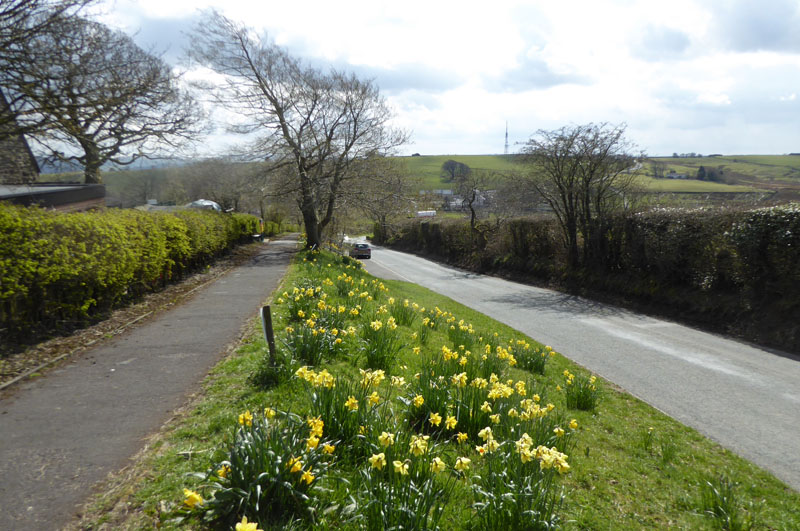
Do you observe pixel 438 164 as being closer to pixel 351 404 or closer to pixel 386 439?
pixel 351 404

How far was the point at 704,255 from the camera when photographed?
487 inches

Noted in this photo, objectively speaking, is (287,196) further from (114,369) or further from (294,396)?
(294,396)

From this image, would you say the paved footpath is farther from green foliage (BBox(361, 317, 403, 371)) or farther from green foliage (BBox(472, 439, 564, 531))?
green foliage (BBox(472, 439, 564, 531))

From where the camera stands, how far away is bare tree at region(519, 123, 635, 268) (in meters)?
17.3

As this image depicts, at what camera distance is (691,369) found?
8.03 m

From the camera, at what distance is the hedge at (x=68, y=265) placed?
17.4ft

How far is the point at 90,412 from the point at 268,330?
1.76 m

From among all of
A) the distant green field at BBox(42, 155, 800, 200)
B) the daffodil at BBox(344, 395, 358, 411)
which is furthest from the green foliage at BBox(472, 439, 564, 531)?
the distant green field at BBox(42, 155, 800, 200)

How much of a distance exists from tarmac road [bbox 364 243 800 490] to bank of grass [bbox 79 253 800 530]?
0.73 metres

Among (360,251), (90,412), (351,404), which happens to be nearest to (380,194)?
(360,251)

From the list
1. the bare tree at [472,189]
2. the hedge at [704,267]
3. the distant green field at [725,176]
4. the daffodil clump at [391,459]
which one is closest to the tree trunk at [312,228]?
the distant green field at [725,176]

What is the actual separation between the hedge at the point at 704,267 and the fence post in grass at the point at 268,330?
11.2m

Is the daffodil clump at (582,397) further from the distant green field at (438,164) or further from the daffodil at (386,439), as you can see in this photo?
the distant green field at (438,164)

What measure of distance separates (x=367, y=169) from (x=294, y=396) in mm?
19722
